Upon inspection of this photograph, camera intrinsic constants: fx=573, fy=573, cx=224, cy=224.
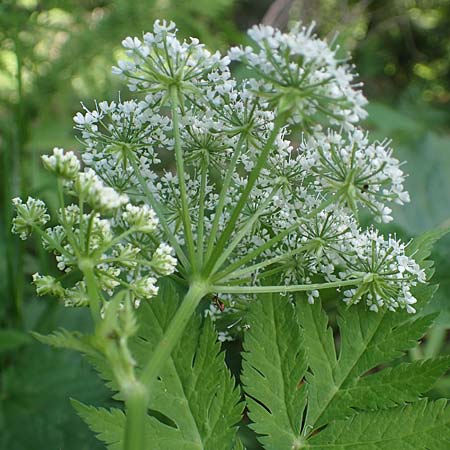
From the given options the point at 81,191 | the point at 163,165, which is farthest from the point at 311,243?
the point at 163,165

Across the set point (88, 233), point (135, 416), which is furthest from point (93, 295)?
point (135, 416)

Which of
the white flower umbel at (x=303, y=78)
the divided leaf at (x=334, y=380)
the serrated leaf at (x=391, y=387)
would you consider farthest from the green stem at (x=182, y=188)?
the serrated leaf at (x=391, y=387)

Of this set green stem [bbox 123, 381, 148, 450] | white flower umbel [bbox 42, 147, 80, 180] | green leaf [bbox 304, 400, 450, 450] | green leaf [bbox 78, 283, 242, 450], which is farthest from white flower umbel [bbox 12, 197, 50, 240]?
green leaf [bbox 304, 400, 450, 450]

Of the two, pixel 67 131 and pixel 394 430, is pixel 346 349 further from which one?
pixel 67 131

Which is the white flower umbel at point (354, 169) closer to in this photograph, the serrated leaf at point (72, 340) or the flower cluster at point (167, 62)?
the flower cluster at point (167, 62)

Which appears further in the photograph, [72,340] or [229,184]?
[229,184]

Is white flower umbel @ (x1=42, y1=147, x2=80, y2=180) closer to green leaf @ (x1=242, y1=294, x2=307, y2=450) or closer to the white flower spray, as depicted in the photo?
the white flower spray
